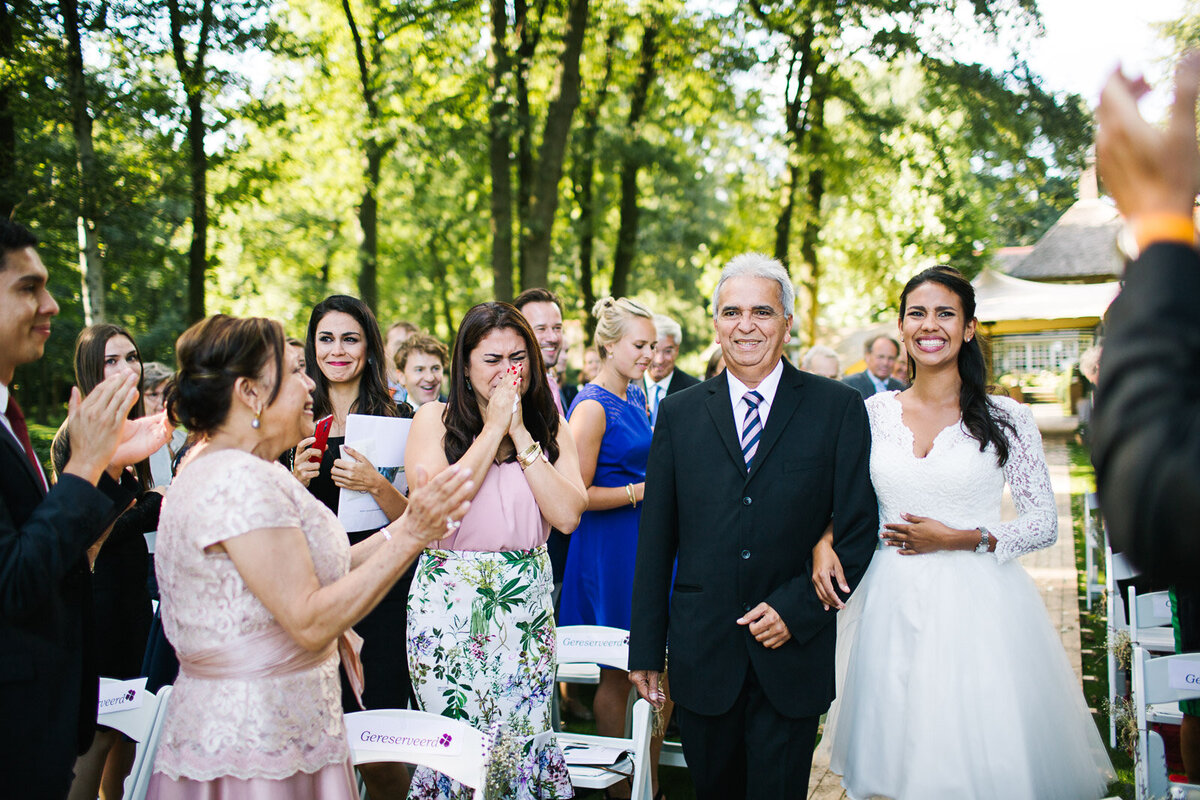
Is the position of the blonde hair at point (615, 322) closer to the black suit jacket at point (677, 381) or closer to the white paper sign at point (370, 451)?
the white paper sign at point (370, 451)

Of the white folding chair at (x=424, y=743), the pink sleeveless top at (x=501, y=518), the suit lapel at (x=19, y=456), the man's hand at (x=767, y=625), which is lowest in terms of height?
the white folding chair at (x=424, y=743)

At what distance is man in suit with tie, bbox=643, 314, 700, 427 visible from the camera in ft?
22.7

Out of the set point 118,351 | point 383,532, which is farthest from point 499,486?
point 118,351

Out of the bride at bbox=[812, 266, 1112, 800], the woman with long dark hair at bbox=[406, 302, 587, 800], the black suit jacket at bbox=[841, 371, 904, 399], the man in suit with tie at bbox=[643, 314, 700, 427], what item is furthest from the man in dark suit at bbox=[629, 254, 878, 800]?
the black suit jacket at bbox=[841, 371, 904, 399]

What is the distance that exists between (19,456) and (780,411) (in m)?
2.31

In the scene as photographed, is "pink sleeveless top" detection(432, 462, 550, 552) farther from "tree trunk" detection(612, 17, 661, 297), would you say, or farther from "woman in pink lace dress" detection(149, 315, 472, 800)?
"tree trunk" detection(612, 17, 661, 297)

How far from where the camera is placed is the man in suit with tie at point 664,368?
692cm

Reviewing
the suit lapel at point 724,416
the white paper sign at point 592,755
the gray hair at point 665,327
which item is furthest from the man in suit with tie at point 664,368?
the suit lapel at point 724,416

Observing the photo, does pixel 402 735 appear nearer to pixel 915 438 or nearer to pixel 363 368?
pixel 363 368

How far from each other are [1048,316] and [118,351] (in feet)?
77.4

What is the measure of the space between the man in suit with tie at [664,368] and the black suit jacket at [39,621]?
16.3ft

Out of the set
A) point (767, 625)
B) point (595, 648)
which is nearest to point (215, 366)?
point (767, 625)

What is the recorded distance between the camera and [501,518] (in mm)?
3270

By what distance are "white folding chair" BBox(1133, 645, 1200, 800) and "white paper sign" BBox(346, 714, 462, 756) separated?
2.44 m
